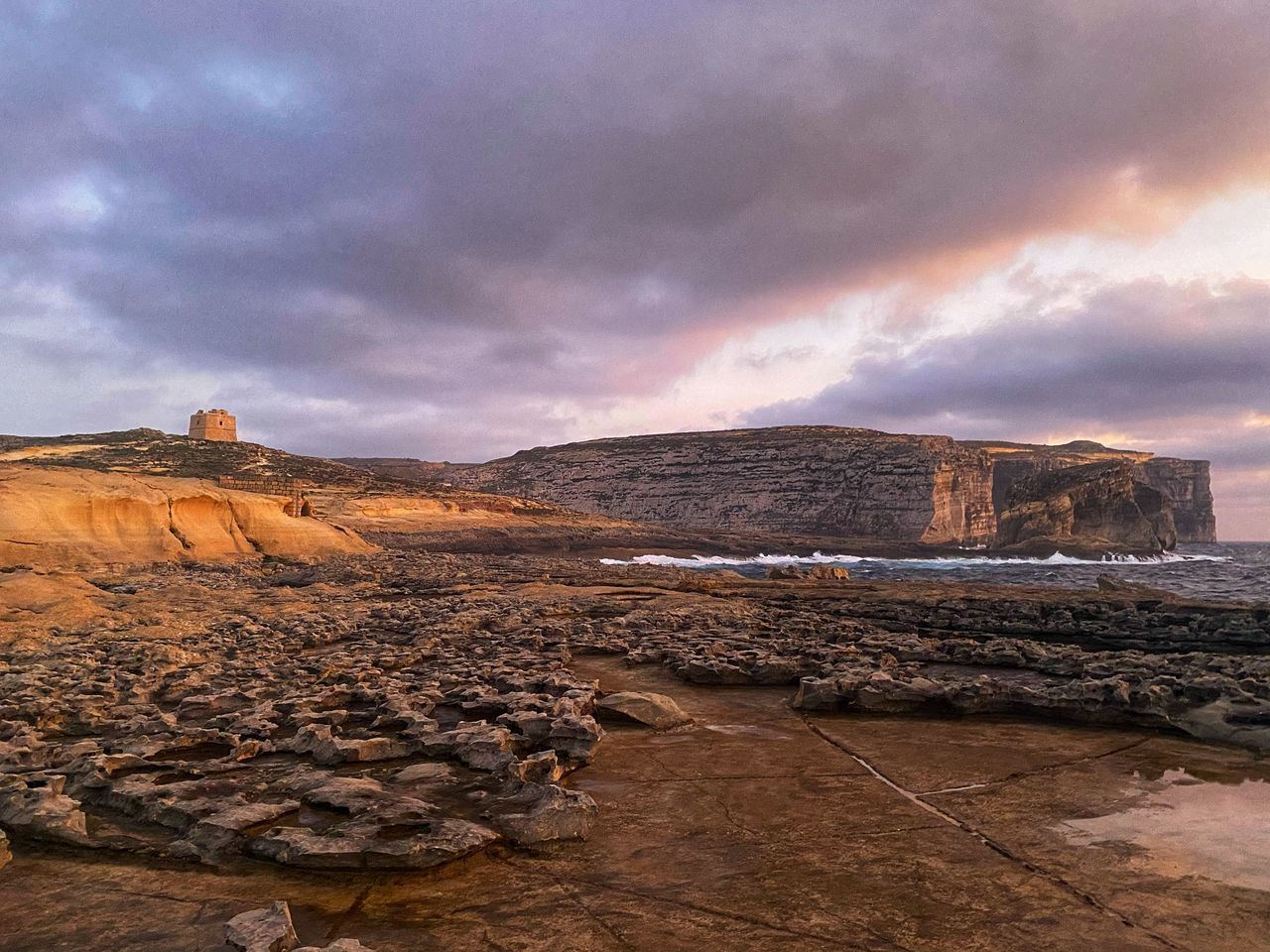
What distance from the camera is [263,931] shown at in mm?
2854

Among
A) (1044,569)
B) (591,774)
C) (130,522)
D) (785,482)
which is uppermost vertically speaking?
(785,482)

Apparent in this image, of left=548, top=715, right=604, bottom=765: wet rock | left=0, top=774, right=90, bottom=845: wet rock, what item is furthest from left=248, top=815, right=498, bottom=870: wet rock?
left=548, top=715, right=604, bottom=765: wet rock

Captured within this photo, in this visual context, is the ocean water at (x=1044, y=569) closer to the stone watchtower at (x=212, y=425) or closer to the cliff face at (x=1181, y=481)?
the stone watchtower at (x=212, y=425)

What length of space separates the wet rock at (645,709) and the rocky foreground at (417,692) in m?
0.03

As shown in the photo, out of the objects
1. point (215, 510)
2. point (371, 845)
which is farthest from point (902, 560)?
point (371, 845)

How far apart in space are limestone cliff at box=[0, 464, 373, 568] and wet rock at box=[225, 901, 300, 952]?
66.7 ft

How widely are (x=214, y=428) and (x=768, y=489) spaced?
204ft

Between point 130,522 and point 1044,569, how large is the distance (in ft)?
180

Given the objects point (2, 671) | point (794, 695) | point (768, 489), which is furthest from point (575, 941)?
point (768, 489)

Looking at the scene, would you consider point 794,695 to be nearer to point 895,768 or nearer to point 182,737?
point 895,768

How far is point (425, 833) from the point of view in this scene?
13.0 ft

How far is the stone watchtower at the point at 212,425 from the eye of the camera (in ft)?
204

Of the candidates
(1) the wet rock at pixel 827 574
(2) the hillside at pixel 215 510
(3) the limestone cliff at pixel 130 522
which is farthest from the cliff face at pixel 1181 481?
(3) the limestone cliff at pixel 130 522

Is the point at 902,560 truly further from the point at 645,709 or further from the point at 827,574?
the point at 645,709
